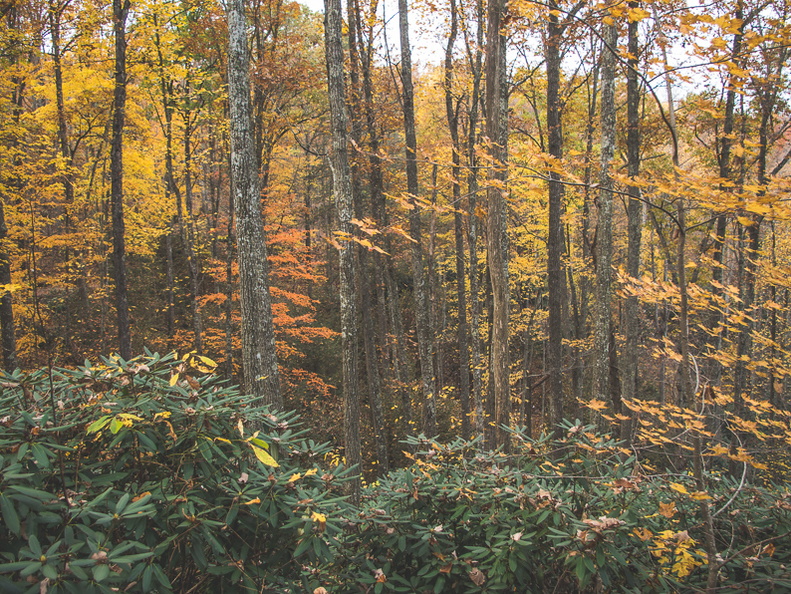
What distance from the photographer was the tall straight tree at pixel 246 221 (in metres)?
5.70

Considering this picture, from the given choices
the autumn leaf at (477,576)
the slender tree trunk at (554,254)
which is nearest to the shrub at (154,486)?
the autumn leaf at (477,576)

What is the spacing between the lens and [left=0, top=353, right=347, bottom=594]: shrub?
1851 millimetres

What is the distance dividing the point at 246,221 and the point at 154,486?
13.6ft

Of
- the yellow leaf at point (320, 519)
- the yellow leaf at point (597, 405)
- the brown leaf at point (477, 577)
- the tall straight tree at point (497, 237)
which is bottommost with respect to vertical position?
the brown leaf at point (477, 577)

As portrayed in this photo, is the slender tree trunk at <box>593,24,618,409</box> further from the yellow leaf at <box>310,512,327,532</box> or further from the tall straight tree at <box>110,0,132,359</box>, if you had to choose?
the tall straight tree at <box>110,0,132,359</box>

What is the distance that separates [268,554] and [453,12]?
36.3ft

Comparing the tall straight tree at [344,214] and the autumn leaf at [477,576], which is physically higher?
the tall straight tree at [344,214]

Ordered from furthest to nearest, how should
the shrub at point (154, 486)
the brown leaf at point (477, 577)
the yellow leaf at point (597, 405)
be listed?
the yellow leaf at point (597, 405)
the brown leaf at point (477, 577)
the shrub at point (154, 486)

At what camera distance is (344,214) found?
594 centimetres

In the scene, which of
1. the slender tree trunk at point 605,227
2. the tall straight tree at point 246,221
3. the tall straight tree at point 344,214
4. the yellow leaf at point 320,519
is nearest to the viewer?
the yellow leaf at point 320,519

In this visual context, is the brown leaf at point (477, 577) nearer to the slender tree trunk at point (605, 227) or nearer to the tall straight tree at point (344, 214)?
the tall straight tree at point (344, 214)

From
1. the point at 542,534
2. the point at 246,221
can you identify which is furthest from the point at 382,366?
the point at 542,534

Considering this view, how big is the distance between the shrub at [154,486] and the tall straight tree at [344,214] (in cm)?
330

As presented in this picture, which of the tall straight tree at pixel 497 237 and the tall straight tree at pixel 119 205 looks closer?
the tall straight tree at pixel 497 237
